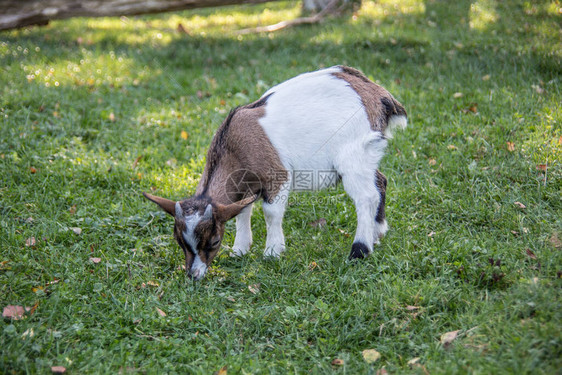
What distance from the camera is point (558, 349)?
9.14 ft

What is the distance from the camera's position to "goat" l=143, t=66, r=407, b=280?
4117mm

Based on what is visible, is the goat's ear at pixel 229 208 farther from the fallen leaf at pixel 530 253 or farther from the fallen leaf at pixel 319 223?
the fallen leaf at pixel 530 253

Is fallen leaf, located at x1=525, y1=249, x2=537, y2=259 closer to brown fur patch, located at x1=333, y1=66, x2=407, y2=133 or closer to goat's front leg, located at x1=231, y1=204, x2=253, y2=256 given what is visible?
brown fur patch, located at x1=333, y1=66, x2=407, y2=133

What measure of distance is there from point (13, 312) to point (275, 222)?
2.05m

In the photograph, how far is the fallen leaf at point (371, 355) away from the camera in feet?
10.3

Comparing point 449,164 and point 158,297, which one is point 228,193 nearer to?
point 158,297

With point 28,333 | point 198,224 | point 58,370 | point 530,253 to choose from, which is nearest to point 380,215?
point 530,253

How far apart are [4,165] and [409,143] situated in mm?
4436

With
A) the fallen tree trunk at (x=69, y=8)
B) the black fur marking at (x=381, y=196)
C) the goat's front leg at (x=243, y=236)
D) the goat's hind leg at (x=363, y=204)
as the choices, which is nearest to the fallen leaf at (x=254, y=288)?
the goat's front leg at (x=243, y=236)

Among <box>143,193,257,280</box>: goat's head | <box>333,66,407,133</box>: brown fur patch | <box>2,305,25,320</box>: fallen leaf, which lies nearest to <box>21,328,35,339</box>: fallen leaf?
<box>2,305,25,320</box>: fallen leaf

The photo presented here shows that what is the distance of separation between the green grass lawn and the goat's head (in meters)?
0.19

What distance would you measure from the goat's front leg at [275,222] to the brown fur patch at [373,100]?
960 mm

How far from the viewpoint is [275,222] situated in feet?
A: 14.0

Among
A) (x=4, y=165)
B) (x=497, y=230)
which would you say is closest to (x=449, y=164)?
(x=497, y=230)
